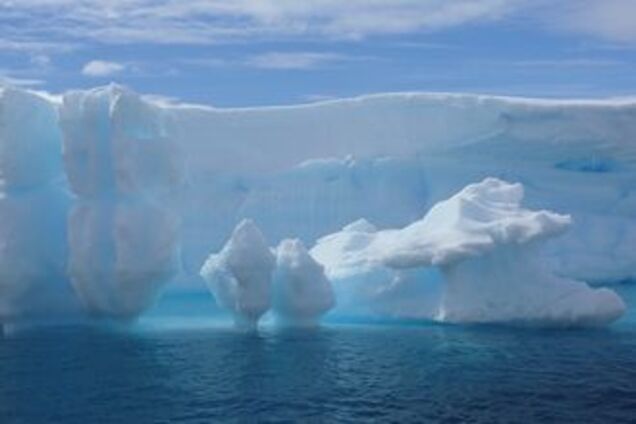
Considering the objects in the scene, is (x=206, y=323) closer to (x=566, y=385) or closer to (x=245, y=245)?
(x=245, y=245)

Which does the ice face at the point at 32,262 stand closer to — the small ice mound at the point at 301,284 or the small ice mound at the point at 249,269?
the small ice mound at the point at 249,269

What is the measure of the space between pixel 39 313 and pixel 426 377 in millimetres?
9692

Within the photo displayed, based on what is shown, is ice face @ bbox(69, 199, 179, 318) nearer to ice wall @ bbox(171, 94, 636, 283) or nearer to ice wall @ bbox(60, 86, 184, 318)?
ice wall @ bbox(60, 86, 184, 318)

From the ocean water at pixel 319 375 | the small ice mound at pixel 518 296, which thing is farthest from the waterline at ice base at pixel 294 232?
the ocean water at pixel 319 375

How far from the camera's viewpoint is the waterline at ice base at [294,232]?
1994cm

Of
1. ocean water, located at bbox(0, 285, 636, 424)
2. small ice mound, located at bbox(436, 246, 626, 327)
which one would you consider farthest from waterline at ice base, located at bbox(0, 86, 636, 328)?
ocean water, located at bbox(0, 285, 636, 424)

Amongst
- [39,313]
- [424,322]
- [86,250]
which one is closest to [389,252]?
[424,322]

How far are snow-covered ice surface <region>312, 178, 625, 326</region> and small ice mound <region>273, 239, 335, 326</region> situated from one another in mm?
1348

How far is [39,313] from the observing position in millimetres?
21203

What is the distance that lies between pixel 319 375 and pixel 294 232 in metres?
12.9

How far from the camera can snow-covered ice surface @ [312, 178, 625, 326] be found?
19.5 m

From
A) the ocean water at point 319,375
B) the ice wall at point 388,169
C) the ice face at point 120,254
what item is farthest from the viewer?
the ice wall at point 388,169

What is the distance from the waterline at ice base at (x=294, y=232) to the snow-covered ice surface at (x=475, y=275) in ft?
0.10

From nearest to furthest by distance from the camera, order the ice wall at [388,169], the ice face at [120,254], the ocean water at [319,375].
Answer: the ocean water at [319,375], the ice face at [120,254], the ice wall at [388,169]
